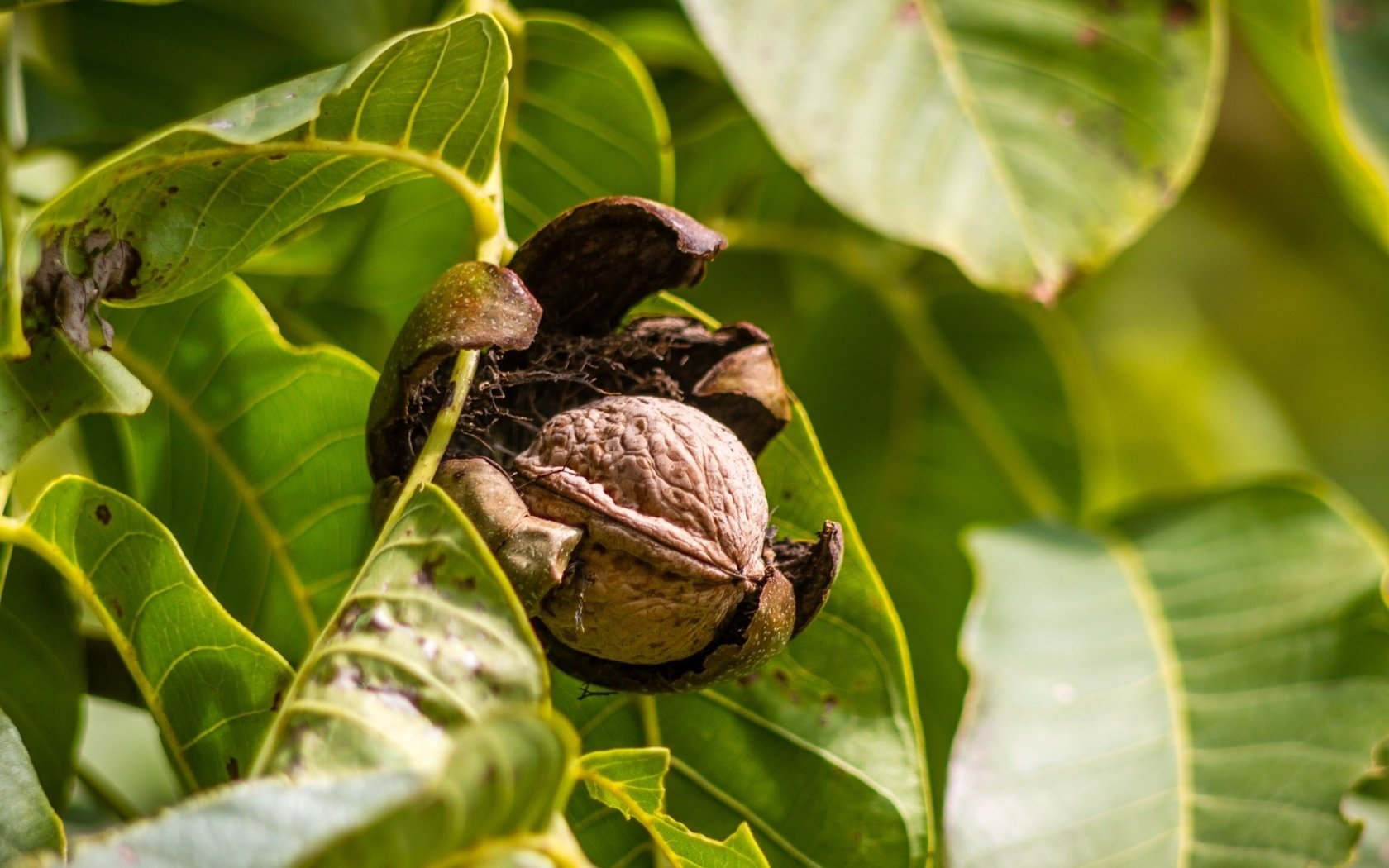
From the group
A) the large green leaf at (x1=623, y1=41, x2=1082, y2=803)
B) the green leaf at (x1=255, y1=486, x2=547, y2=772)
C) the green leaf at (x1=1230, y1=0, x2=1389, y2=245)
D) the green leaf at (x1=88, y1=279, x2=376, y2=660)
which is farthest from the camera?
the large green leaf at (x1=623, y1=41, x2=1082, y2=803)

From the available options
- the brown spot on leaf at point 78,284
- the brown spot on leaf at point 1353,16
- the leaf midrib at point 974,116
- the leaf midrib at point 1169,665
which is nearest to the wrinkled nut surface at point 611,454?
the brown spot on leaf at point 78,284

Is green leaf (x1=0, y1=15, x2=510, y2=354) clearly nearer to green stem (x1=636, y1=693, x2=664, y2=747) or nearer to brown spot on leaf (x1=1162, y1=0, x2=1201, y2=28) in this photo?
green stem (x1=636, y1=693, x2=664, y2=747)

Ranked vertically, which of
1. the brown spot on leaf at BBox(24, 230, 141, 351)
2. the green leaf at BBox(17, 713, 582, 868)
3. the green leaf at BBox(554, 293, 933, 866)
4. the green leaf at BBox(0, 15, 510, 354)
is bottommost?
the green leaf at BBox(554, 293, 933, 866)

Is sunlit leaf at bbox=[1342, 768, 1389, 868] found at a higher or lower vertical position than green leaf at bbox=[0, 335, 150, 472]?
lower

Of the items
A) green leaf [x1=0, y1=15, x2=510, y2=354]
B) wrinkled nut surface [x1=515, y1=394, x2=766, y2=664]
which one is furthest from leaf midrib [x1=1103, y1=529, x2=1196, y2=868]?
green leaf [x1=0, y1=15, x2=510, y2=354]

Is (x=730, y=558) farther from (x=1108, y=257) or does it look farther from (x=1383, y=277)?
(x=1383, y=277)

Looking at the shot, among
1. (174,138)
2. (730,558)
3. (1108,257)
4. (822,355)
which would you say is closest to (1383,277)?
(822,355)
